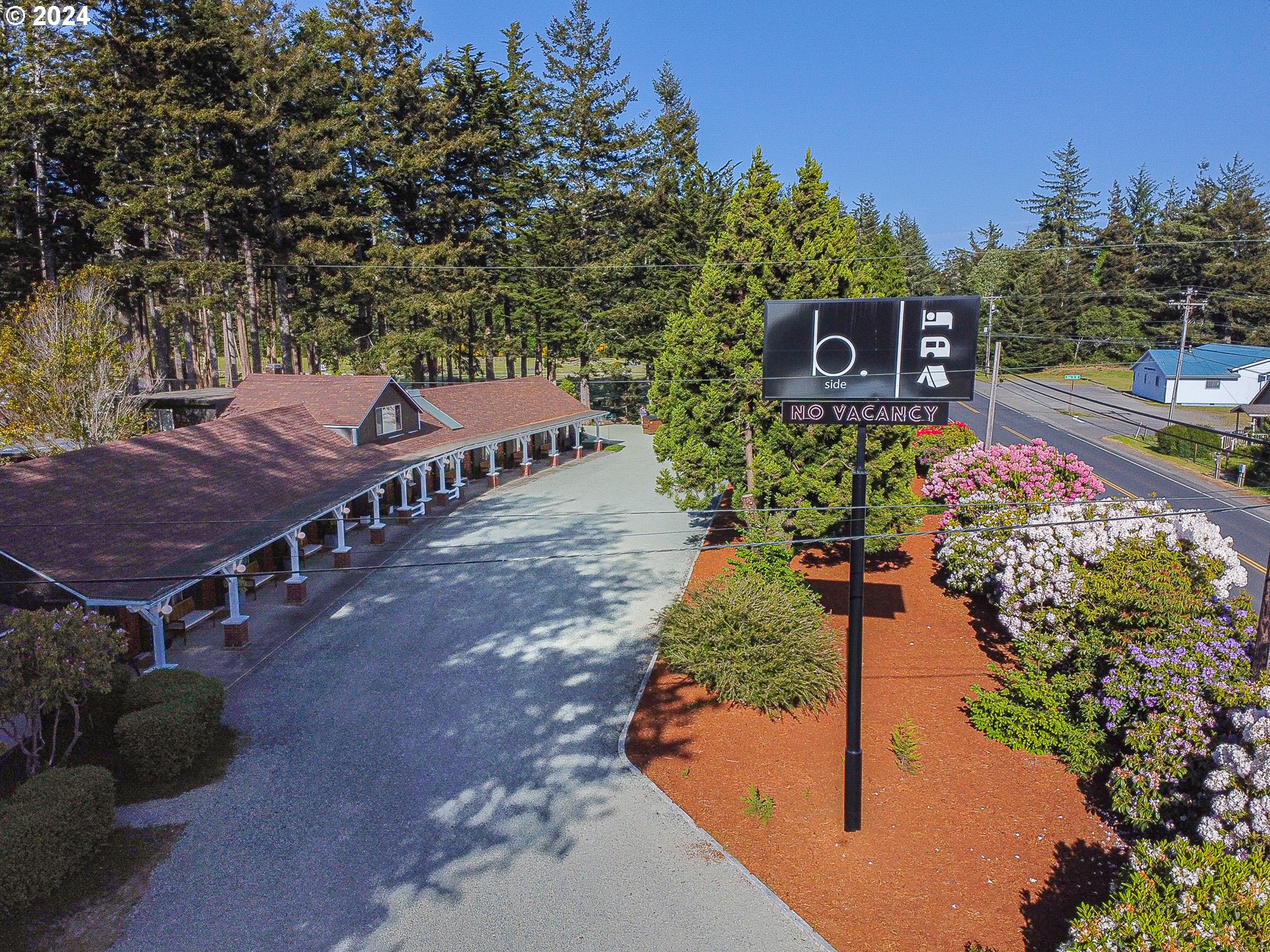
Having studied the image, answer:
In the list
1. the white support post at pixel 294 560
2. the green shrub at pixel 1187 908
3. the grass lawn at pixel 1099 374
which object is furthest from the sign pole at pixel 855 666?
the grass lawn at pixel 1099 374

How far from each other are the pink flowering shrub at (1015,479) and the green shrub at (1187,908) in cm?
1117

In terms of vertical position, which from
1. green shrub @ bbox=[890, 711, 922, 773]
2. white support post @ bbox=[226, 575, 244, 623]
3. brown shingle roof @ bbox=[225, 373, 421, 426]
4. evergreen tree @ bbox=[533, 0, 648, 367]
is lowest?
green shrub @ bbox=[890, 711, 922, 773]

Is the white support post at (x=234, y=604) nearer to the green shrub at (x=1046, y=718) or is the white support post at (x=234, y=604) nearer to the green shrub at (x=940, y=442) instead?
the green shrub at (x=1046, y=718)

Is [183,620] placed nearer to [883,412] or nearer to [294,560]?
[294,560]

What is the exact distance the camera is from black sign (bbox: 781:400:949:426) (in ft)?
38.2

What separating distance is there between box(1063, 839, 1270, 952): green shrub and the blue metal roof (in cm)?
5693

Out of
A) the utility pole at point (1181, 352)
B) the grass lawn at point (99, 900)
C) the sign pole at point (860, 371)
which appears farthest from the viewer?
the utility pole at point (1181, 352)

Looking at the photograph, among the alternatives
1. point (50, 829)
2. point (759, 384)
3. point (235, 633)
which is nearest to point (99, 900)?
point (50, 829)

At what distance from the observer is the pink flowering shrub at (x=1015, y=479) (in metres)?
18.7

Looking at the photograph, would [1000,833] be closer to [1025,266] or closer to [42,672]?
[42,672]

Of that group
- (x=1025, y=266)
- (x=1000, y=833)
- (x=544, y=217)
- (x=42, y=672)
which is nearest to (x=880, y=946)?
(x=1000, y=833)

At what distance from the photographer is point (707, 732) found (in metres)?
13.8

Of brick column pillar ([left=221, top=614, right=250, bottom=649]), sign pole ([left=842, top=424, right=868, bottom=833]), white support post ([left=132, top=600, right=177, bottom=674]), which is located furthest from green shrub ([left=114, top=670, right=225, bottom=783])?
sign pole ([left=842, top=424, right=868, bottom=833])

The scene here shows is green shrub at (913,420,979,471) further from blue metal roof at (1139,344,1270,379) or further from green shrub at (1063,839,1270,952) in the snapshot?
blue metal roof at (1139,344,1270,379)
